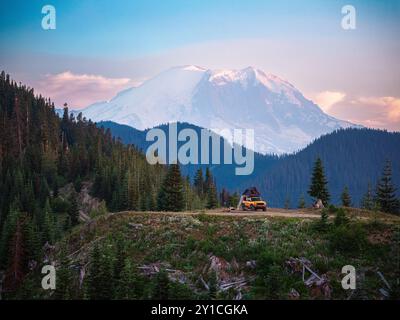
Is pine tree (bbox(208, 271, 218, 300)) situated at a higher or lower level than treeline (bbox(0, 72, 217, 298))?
lower

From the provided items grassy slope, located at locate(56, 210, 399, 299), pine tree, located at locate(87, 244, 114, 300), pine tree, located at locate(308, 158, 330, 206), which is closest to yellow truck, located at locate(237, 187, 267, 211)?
pine tree, located at locate(308, 158, 330, 206)

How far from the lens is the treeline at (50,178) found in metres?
56.3

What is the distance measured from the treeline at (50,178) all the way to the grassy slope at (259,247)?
11915mm

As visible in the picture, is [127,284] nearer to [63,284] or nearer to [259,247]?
[63,284]

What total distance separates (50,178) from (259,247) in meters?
95.6

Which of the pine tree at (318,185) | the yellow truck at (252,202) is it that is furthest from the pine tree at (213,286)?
the pine tree at (318,185)

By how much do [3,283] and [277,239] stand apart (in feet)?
84.3

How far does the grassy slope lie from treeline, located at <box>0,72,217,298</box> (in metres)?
11.9

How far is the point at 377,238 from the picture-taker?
32781 mm

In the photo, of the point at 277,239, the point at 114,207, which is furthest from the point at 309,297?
the point at 114,207

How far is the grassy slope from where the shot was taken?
29531 mm

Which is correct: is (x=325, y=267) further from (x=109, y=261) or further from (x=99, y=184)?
(x=99, y=184)

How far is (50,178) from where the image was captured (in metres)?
119

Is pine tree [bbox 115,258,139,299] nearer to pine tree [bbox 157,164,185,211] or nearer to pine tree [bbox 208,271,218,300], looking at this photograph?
pine tree [bbox 208,271,218,300]
